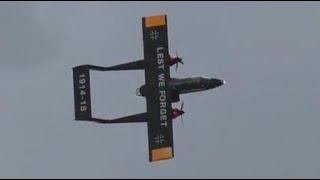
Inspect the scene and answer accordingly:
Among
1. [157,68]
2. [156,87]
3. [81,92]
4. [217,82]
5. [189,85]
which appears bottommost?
[81,92]

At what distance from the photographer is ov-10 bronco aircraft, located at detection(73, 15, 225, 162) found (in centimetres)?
15800

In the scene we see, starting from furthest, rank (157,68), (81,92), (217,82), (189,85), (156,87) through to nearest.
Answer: (217,82)
(189,85)
(156,87)
(157,68)
(81,92)

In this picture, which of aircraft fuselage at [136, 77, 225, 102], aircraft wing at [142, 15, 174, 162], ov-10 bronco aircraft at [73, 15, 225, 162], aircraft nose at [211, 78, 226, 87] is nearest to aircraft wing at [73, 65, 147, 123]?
ov-10 bronco aircraft at [73, 15, 225, 162]

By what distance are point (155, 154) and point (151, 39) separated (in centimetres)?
1655

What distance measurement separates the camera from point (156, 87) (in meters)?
159

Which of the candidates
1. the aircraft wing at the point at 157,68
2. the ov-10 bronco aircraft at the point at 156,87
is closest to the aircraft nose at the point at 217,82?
the ov-10 bronco aircraft at the point at 156,87

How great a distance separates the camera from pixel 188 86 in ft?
527

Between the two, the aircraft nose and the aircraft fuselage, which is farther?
the aircraft nose

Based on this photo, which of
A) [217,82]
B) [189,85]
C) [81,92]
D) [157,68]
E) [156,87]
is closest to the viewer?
[81,92]

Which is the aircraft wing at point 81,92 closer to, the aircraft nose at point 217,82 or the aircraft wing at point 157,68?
the aircraft wing at point 157,68

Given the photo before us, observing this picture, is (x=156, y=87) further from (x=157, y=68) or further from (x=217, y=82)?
(x=217, y=82)

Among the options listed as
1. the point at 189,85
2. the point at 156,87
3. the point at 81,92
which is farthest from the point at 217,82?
the point at 81,92

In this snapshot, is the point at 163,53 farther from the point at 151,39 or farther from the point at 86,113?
the point at 86,113

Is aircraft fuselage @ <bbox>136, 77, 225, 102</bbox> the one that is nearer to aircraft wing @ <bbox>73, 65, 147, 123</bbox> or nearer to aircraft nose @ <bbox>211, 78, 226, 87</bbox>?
aircraft nose @ <bbox>211, 78, 226, 87</bbox>
